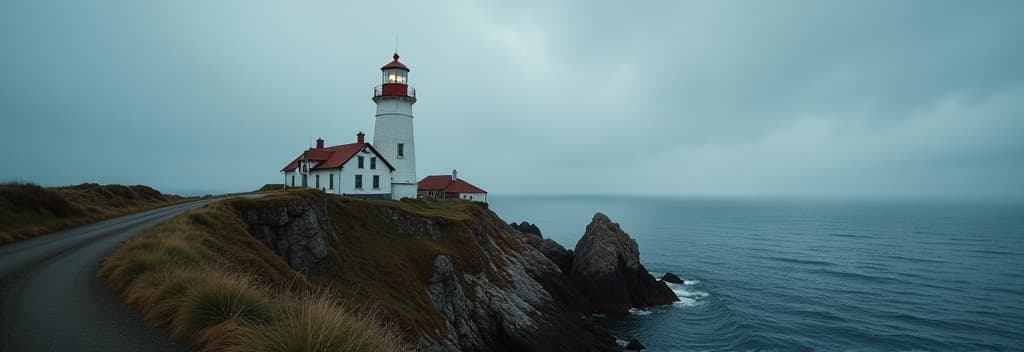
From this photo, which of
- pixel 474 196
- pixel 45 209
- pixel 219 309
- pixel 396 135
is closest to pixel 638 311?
pixel 396 135

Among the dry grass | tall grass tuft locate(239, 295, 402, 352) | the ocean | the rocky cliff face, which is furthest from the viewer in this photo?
the ocean

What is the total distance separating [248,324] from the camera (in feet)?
21.3

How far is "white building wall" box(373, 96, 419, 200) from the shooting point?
1743 inches

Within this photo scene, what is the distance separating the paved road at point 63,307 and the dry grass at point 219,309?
0.31 metres

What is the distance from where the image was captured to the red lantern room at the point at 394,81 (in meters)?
43.8

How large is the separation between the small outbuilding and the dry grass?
54.8m

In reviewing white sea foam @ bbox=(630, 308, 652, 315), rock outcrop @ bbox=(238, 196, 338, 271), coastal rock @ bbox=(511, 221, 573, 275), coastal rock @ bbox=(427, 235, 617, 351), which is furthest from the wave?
rock outcrop @ bbox=(238, 196, 338, 271)

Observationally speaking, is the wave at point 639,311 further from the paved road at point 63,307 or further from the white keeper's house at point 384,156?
the paved road at point 63,307

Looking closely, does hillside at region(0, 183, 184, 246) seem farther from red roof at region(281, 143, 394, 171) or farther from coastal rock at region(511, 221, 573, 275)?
coastal rock at region(511, 221, 573, 275)

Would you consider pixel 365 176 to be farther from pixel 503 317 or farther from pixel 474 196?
pixel 474 196

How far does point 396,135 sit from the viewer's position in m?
44.5

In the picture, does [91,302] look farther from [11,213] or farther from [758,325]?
[758,325]

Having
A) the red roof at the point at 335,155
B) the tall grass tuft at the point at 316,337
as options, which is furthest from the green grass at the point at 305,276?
the red roof at the point at 335,155

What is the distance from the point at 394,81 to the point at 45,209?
93.2 feet
